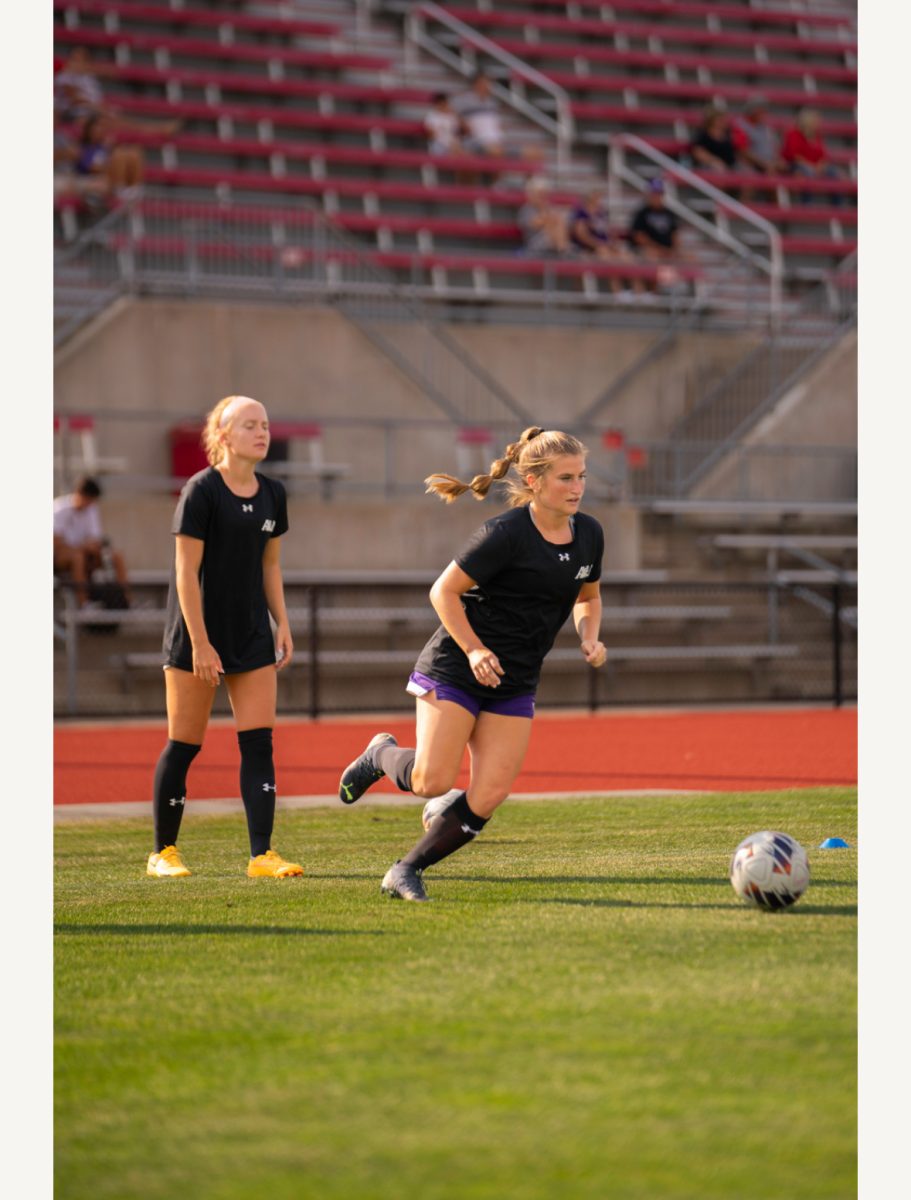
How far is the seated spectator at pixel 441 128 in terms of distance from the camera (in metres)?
22.7

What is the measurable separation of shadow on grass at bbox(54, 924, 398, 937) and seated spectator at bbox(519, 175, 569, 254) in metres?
16.6

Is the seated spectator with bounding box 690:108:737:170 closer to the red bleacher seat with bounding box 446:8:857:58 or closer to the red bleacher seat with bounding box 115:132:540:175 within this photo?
the red bleacher seat with bounding box 115:132:540:175

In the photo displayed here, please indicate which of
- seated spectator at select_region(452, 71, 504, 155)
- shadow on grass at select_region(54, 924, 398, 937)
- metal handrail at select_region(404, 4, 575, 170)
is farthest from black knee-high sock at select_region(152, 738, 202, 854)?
metal handrail at select_region(404, 4, 575, 170)

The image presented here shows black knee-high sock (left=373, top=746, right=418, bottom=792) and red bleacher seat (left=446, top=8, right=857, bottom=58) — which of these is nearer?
black knee-high sock (left=373, top=746, right=418, bottom=792)

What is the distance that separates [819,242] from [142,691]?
12.1 meters

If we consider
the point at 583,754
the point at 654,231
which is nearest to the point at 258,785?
the point at 583,754

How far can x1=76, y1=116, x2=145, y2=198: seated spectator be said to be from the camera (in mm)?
19391

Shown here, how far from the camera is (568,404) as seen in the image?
1988cm

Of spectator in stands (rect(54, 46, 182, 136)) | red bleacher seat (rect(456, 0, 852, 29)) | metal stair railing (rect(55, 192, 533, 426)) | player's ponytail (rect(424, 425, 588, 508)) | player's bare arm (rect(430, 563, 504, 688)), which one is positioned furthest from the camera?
red bleacher seat (rect(456, 0, 852, 29))

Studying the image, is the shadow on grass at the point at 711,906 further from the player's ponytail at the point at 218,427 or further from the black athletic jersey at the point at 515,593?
the player's ponytail at the point at 218,427

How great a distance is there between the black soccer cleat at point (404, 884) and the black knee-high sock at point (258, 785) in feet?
2.74

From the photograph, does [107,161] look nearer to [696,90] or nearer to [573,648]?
[573,648]
